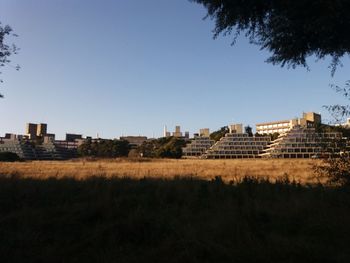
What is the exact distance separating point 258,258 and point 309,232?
5.84ft

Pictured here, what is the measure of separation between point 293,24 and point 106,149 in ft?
562

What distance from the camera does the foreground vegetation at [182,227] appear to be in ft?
23.2

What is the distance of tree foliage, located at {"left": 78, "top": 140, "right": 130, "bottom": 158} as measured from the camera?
178 meters

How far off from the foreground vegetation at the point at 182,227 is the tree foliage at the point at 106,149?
540ft

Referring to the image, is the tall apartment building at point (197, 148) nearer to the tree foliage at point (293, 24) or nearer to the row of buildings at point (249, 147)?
the row of buildings at point (249, 147)

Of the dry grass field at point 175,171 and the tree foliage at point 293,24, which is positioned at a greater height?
the tree foliage at point 293,24

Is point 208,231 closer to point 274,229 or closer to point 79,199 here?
point 274,229

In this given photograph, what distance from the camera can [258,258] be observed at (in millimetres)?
6688

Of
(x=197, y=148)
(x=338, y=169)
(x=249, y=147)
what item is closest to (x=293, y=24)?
(x=338, y=169)

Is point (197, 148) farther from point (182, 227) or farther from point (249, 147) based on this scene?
point (182, 227)

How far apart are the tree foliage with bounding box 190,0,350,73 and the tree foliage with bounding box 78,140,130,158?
541 ft

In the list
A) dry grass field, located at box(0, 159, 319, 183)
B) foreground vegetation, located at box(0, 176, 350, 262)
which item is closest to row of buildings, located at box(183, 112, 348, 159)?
dry grass field, located at box(0, 159, 319, 183)

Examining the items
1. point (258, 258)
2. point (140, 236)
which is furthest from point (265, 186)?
point (258, 258)

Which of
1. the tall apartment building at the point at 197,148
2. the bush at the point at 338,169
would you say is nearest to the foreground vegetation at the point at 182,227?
the bush at the point at 338,169
